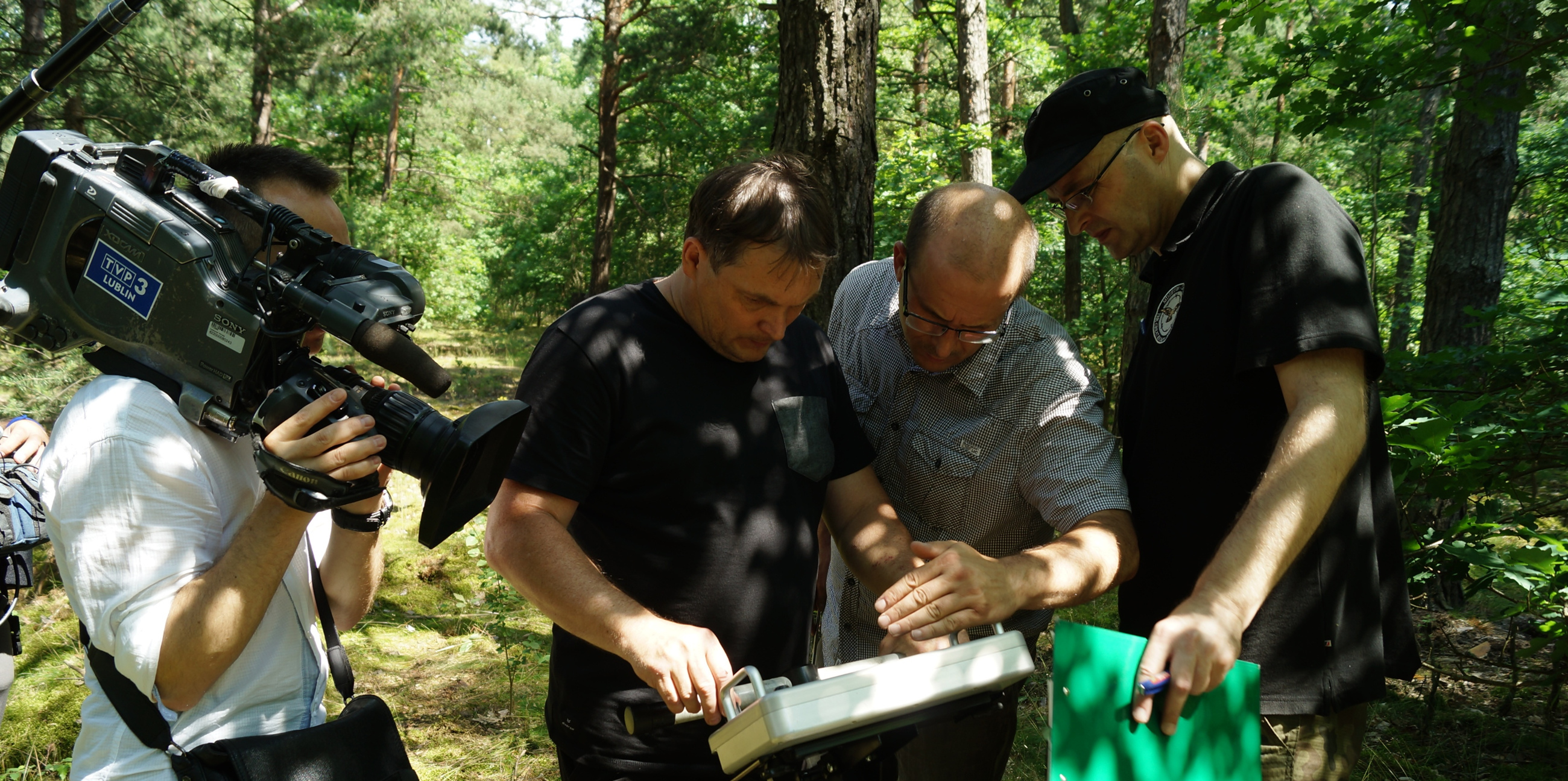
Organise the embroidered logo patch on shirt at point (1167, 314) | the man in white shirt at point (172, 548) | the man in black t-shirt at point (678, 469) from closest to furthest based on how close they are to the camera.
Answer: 1. the man in white shirt at point (172, 548)
2. the man in black t-shirt at point (678, 469)
3. the embroidered logo patch on shirt at point (1167, 314)

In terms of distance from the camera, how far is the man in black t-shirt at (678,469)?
170 cm

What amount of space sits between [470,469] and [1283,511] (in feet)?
4.30

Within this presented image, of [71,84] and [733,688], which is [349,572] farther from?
[71,84]

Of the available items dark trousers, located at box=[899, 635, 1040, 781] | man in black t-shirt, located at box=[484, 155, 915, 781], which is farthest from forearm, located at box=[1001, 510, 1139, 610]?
dark trousers, located at box=[899, 635, 1040, 781]

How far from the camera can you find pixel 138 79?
7594 millimetres

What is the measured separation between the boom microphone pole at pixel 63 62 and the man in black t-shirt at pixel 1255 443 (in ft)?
6.49

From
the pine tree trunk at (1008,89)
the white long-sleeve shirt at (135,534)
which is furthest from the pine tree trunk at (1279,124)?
the white long-sleeve shirt at (135,534)

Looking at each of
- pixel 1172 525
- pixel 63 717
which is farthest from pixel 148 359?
pixel 63 717

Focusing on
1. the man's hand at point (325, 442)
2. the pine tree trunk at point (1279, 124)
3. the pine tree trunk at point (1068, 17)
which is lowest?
the man's hand at point (325, 442)

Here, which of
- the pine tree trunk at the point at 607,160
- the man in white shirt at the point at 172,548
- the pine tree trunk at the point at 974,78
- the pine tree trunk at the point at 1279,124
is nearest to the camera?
the man in white shirt at the point at 172,548

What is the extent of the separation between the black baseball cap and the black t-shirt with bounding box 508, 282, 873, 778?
868 mm

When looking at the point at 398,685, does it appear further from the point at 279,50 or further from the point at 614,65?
the point at 614,65

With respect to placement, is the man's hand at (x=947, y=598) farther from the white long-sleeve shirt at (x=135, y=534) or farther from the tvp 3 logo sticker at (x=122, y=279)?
the tvp 3 logo sticker at (x=122, y=279)

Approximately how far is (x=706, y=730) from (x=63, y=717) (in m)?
3.48
